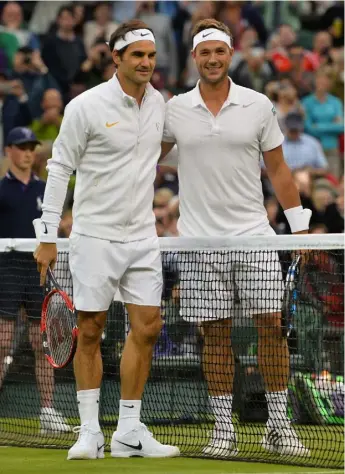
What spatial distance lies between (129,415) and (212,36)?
2412 mm

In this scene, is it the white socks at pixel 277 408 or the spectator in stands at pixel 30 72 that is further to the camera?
the spectator in stands at pixel 30 72

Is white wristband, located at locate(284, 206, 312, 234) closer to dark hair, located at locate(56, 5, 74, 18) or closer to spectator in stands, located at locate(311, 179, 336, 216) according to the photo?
spectator in stands, located at locate(311, 179, 336, 216)

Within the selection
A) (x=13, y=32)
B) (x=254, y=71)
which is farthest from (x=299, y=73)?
(x=13, y=32)

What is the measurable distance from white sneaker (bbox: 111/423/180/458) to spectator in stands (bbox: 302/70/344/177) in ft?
32.7

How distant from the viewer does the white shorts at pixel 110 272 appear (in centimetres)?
832

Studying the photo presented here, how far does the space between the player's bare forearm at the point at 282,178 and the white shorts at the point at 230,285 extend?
15.0 inches

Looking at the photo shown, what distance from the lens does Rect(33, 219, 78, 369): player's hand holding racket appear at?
8.15 m

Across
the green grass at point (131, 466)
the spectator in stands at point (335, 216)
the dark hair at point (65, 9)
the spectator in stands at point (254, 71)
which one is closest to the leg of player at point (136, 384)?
the green grass at point (131, 466)

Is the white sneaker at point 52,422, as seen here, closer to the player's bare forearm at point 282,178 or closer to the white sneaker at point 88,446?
the white sneaker at point 88,446

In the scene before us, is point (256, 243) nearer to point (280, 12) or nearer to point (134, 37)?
point (134, 37)

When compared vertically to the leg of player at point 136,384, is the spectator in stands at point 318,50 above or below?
above

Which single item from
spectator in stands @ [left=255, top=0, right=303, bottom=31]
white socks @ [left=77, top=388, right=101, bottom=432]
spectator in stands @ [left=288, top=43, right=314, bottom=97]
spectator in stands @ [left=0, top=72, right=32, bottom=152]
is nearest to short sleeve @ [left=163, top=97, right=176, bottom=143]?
white socks @ [left=77, top=388, right=101, bottom=432]

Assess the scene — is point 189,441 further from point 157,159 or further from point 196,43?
Answer: point 196,43

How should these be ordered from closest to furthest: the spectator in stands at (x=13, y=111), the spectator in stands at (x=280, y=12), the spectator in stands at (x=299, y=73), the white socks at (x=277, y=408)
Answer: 1. the white socks at (x=277, y=408)
2. the spectator in stands at (x=13, y=111)
3. the spectator in stands at (x=299, y=73)
4. the spectator in stands at (x=280, y=12)
